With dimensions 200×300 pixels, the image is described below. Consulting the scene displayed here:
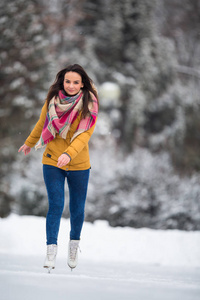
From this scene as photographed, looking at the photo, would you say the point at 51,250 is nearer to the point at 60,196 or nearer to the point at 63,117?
the point at 60,196

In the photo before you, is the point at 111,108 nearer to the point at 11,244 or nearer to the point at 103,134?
the point at 103,134

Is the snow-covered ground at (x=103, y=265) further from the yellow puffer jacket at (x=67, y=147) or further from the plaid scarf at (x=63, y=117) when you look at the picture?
the plaid scarf at (x=63, y=117)

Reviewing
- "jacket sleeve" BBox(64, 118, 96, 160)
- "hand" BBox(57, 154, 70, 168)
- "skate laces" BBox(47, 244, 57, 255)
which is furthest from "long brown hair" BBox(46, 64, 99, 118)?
"skate laces" BBox(47, 244, 57, 255)

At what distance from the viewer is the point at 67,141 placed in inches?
115

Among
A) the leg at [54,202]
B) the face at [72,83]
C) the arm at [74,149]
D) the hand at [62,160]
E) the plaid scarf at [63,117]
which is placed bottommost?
the leg at [54,202]

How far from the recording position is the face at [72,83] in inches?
116

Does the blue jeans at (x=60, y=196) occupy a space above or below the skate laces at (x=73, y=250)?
above

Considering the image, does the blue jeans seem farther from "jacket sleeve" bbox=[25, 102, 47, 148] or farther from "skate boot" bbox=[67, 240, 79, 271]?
"jacket sleeve" bbox=[25, 102, 47, 148]

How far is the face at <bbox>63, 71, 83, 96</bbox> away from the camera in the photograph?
116 inches

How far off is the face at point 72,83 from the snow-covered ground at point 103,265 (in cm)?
124

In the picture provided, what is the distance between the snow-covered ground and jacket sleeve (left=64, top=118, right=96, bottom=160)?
2.57 ft

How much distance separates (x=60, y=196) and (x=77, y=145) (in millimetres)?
361

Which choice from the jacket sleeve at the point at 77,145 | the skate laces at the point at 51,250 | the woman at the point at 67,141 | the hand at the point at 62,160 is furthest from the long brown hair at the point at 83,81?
the skate laces at the point at 51,250

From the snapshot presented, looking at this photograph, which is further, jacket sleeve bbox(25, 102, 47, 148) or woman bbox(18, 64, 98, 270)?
jacket sleeve bbox(25, 102, 47, 148)
